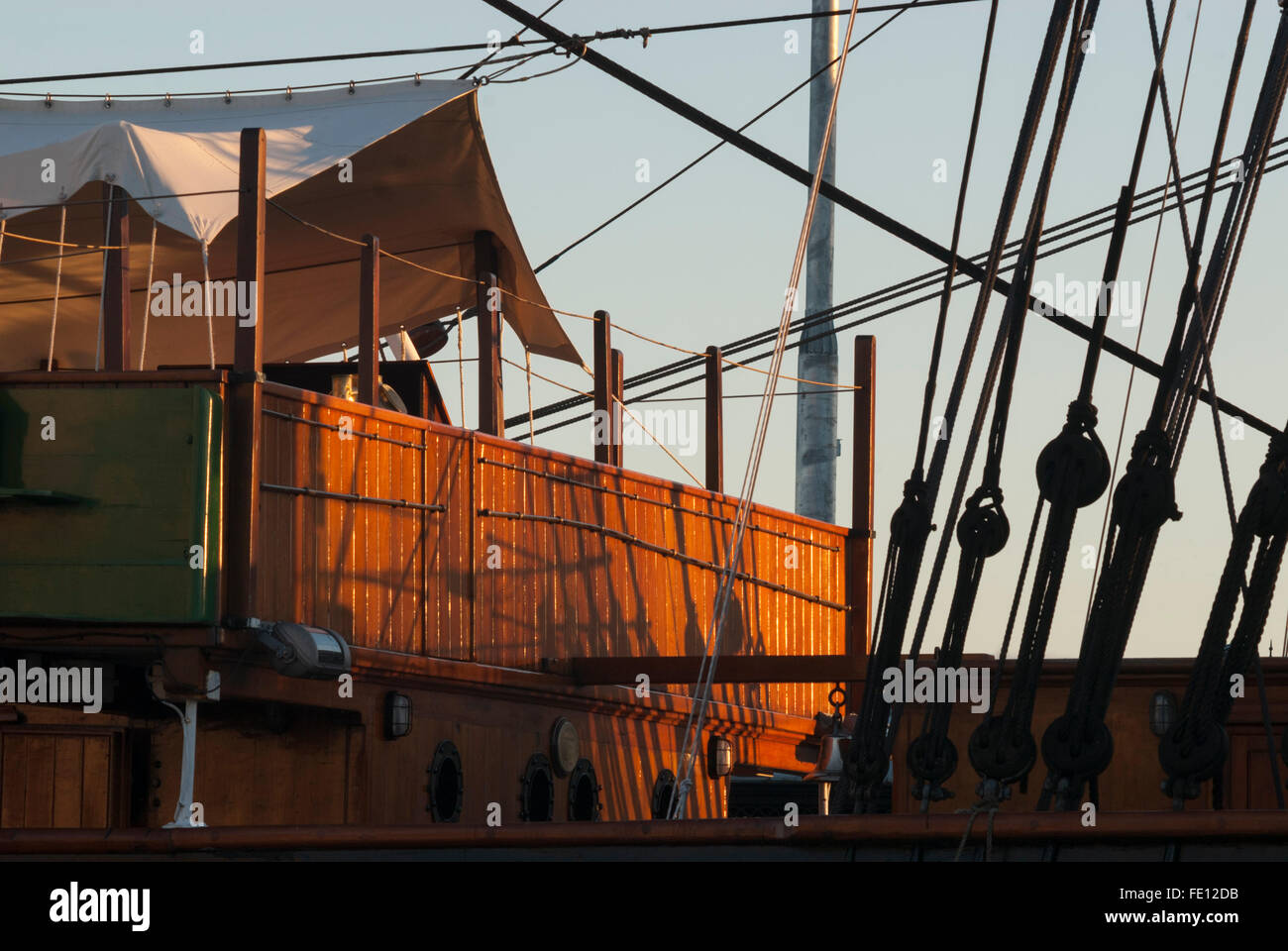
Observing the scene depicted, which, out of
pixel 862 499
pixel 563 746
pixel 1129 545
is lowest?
pixel 563 746

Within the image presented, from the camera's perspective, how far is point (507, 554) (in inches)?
522

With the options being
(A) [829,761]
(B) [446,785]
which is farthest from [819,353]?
(B) [446,785]

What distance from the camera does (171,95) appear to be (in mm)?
16312

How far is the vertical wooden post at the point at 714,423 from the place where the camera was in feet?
54.8

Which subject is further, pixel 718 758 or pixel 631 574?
pixel 718 758

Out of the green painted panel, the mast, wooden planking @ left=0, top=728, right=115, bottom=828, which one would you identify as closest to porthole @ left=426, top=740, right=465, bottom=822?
wooden planking @ left=0, top=728, right=115, bottom=828

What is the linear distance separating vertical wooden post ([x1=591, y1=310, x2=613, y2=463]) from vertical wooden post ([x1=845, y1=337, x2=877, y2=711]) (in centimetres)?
248

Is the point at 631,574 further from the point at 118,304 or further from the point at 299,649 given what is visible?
the point at 299,649

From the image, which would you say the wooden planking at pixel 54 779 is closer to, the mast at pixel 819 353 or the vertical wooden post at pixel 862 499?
the vertical wooden post at pixel 862 499

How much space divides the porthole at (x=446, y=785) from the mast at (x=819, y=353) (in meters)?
9.76

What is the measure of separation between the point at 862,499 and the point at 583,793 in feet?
15.1
